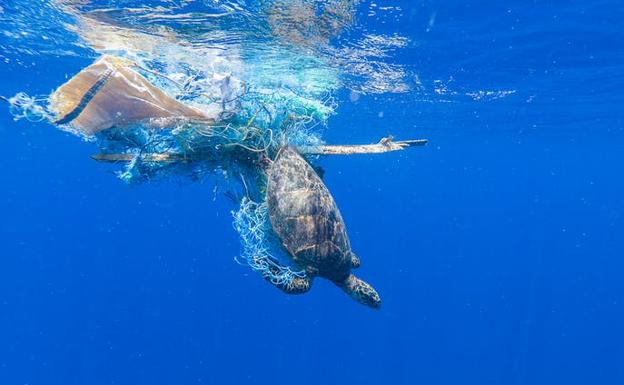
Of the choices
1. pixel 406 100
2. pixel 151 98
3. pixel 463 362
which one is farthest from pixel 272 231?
pixel 463 362

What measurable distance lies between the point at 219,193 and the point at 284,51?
568cm

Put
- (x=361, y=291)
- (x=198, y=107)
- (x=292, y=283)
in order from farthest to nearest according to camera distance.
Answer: (x=198, y=107), (x=361, y=291), (x=292, y=283)

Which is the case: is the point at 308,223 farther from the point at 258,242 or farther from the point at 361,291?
the point at 361,291

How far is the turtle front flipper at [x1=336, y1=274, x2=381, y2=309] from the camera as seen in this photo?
244 inches

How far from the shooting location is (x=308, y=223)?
589cm

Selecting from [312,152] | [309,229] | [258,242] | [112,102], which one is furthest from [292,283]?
[112,102]

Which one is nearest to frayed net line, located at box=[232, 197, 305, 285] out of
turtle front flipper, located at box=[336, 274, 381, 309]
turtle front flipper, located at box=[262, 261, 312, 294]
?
turtle front flipper, located at box=[262, 261, 312, 294]

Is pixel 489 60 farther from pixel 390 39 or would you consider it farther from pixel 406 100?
pixel 406 100

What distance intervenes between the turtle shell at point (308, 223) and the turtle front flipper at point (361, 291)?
0.46 ft

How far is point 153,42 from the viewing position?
10.3m

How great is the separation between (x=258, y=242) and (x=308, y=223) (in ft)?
3.62

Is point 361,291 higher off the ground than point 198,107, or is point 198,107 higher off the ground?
point 198,107

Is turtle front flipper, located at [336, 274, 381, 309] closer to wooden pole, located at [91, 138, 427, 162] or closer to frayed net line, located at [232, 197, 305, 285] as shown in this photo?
frayed net line, located at [232, 197, 305, 285]

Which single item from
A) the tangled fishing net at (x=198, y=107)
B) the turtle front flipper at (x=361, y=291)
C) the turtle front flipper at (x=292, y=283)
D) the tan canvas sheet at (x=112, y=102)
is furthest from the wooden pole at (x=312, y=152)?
the turtle front flipper at (x=292, y=283)
